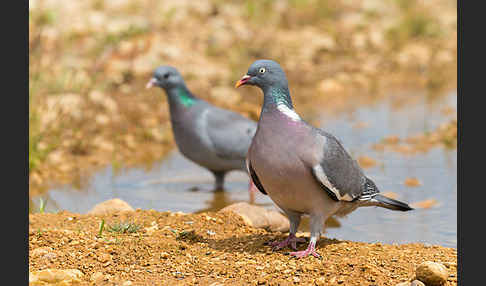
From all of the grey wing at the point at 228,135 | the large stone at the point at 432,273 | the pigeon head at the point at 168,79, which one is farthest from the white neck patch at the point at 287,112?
the pigeon head at the point at 168,79

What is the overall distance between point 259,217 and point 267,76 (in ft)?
4.13

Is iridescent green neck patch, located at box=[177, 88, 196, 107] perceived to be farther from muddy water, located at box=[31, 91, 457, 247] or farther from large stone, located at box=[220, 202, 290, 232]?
large stone, located at box=[220, 202, 290, 232]

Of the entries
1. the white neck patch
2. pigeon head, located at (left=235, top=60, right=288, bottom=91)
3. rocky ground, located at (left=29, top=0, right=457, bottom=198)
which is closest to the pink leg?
the white neck patch

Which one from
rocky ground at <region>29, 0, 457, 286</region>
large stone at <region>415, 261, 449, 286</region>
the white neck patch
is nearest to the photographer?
large stone at <region>415, 261, 449, 286</region>

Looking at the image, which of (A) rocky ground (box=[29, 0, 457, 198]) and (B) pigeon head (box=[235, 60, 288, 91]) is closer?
(B) pigeon head (box=[235, 60, 288, 91])

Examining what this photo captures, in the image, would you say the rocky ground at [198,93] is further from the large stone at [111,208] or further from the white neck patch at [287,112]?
the white neck patch at [287,112]

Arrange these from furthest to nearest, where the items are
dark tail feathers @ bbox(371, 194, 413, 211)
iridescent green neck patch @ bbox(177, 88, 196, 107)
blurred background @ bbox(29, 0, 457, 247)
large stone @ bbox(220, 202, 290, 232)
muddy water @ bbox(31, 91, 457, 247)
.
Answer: iridescent green neck patch @ bbox(177, 88, 196, 107) → blurred background @ bbox(29, 0, 457, 247) → muddy water @ bbox(31, 91, 457, 247) → large stone @ bbox(220, 202, 290, 232) → dark tail feathers @ bbox(371, 194, 413, 211)

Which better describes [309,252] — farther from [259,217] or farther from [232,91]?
[232,91]

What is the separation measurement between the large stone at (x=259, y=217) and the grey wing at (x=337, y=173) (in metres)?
0.92

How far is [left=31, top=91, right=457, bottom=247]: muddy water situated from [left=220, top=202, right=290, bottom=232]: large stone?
1.60ft

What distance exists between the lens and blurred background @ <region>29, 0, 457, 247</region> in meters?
7.64

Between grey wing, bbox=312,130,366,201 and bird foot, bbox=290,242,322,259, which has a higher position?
grey wing, bbox=312,130,366,201

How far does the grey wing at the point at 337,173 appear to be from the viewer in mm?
4930

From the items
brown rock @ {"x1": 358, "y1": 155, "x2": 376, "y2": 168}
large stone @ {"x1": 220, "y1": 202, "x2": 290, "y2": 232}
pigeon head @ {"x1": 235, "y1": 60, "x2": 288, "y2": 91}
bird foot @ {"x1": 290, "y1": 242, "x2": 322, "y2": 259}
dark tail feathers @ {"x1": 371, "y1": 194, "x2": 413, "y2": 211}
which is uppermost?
pigeon head @ {"x1": 235, "y1": 60, "x2": 288, "y2": 91}
